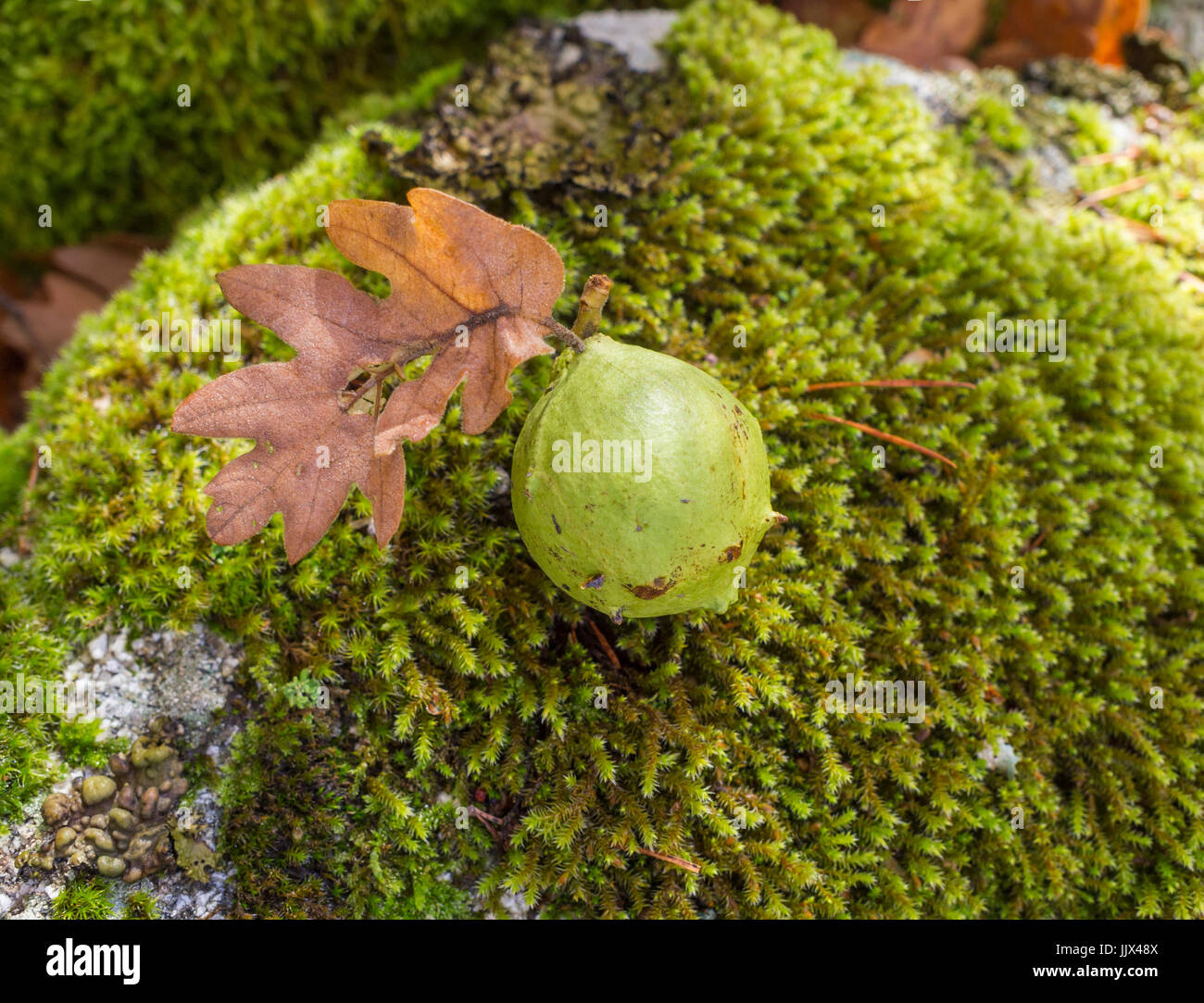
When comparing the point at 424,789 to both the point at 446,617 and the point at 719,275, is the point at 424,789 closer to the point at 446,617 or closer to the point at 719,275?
the point at 446,617

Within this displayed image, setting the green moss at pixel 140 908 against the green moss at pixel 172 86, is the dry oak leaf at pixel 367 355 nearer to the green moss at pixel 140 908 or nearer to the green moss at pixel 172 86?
the green moss at pixel 140 908

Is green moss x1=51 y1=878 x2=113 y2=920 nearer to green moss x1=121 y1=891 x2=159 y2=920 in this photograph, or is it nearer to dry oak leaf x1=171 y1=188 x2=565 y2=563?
green moss x1=121 y1=891 x2=159 y2=920

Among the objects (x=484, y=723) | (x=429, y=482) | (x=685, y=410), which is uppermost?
(x=685, y=410)

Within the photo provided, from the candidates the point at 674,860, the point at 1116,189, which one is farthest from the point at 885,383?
the point at 1116,189

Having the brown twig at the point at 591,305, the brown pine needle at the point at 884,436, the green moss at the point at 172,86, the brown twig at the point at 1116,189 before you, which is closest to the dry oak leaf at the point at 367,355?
the brown twig at the point at 591,305

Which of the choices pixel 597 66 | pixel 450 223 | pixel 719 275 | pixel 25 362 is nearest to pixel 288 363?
pixel 450 223

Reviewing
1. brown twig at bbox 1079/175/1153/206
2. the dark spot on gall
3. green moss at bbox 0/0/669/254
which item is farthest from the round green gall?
green moss at bbox 0/0/669/254
